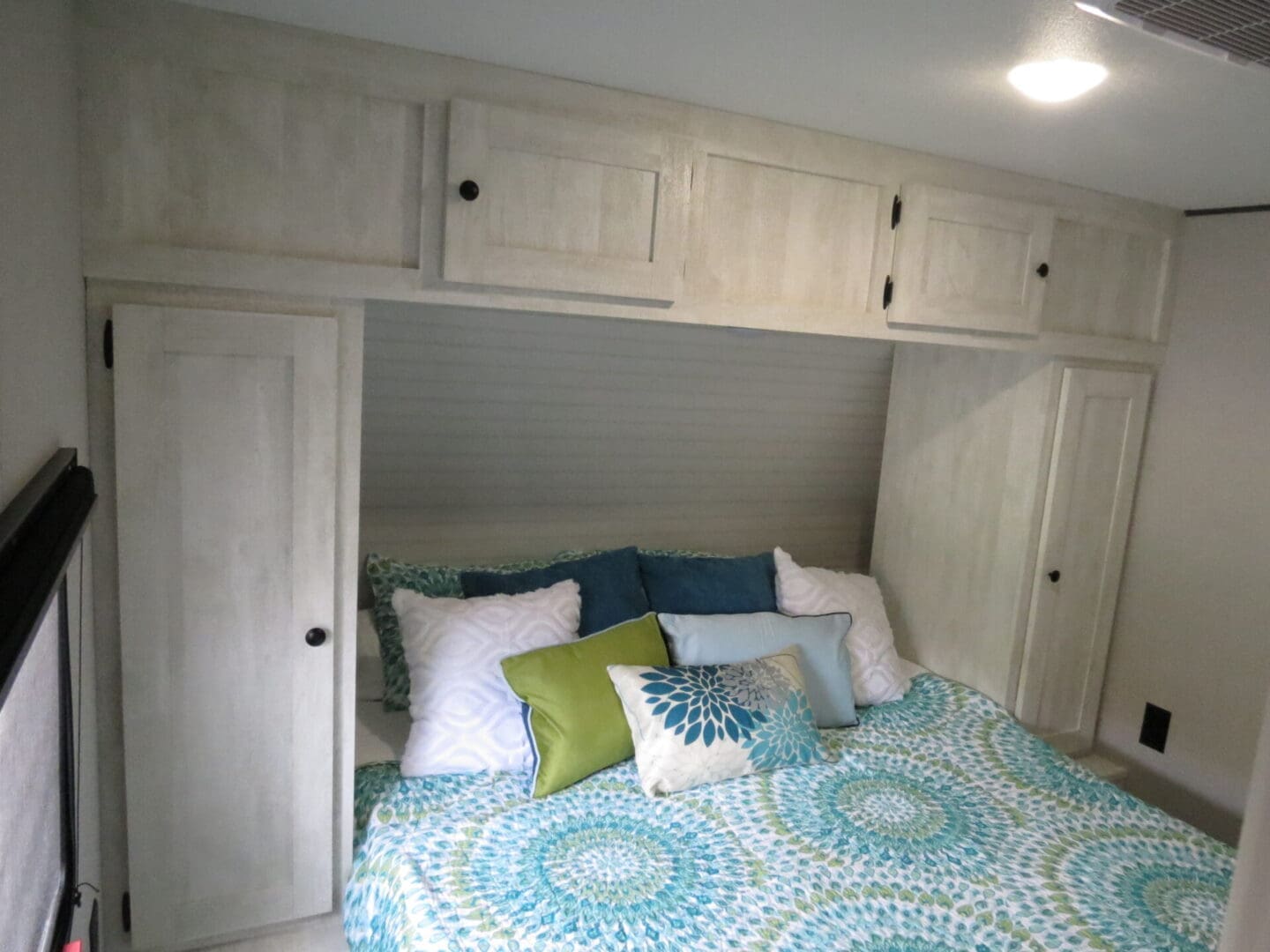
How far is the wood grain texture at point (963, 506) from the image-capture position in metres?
2.65

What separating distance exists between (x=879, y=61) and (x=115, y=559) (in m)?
1.71

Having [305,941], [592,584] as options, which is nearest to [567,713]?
[592,584]

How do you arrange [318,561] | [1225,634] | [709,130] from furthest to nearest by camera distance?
[1225,634]
[709,130]
[318,561]

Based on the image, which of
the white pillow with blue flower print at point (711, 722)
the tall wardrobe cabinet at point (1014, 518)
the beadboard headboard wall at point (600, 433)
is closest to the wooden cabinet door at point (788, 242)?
the beadboard headboard wall at point (600, 433)

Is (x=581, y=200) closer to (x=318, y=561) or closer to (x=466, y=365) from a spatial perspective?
(x=466, y=365)

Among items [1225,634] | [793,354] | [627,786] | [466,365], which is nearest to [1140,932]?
[627,786]

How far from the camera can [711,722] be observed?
6.61ft

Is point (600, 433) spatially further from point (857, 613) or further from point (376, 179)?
point (376, 179)

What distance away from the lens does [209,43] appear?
152 centimetres

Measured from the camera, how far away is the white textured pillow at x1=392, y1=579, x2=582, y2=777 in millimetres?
1999

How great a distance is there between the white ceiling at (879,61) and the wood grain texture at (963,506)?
833 mm

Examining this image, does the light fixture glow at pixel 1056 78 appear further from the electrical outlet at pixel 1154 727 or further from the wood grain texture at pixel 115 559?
the electrical outlet at pixel 1154 727

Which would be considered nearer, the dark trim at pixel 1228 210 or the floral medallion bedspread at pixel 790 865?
the floral medallion bedspread at pixel 790 865

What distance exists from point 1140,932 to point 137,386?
216 centimetres
